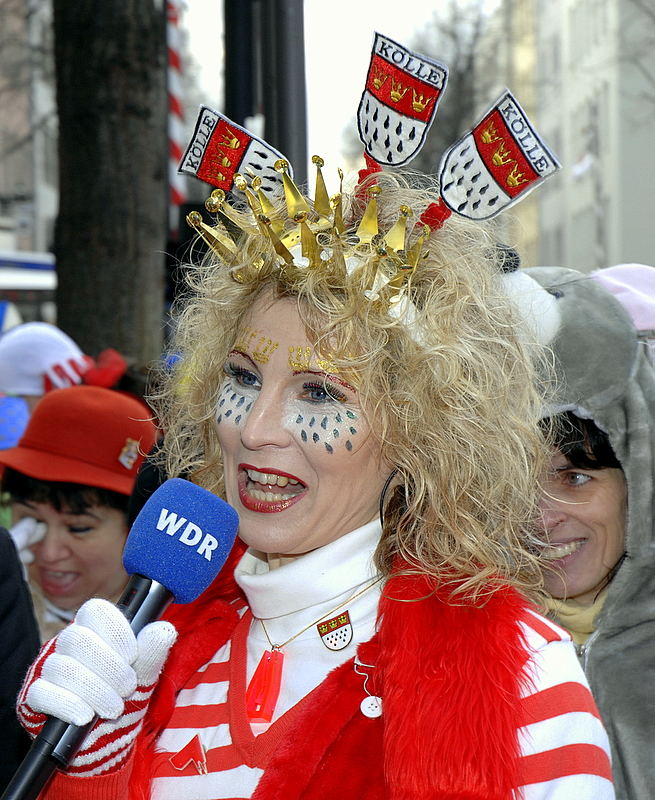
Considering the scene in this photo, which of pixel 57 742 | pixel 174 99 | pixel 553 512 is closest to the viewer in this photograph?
pixel 57 742

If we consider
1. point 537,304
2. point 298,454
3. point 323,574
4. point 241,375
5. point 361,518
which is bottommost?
point 323,574

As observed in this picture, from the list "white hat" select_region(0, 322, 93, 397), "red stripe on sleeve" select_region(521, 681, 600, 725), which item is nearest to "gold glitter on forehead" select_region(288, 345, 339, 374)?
"red stripe on sleeve" select_region(521, 681, 600, 725)

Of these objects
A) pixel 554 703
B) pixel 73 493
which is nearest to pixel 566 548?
pixel 554 703

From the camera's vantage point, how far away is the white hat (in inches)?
198

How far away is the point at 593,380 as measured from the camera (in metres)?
2.59

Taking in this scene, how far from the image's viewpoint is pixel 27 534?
3.86 meters

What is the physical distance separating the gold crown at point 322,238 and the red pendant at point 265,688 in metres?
0.73

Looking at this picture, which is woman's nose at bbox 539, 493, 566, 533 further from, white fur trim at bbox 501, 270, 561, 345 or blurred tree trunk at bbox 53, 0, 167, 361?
blurred tree trunk at bbox 53, 0, 167, 361

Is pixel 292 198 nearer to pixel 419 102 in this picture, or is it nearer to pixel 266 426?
pixel 419 102

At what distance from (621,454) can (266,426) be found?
3.25 ft

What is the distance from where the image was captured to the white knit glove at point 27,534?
3836 millimetres

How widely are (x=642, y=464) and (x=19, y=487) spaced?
2222 mm

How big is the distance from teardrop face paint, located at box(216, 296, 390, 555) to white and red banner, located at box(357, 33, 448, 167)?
36cm

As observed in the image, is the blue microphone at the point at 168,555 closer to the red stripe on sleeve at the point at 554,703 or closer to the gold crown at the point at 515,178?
the red stripe on sleeve at the point at 554,703
